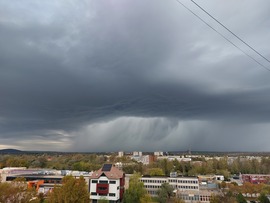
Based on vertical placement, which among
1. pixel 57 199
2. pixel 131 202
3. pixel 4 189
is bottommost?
pixel 131 202

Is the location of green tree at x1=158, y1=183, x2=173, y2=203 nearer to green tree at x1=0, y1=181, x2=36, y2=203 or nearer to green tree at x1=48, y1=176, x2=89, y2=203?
green tree at x1=48, y1=176, x2=89, y2=203

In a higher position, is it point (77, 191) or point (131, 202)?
point (77, 191)

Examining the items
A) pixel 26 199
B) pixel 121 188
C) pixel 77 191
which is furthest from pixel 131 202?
pixel 26 199

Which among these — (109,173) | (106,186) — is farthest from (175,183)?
(106,186)

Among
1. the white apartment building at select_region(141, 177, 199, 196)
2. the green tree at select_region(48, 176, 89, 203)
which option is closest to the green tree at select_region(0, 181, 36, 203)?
the green tree at select_region(48, 176, 89, 203)

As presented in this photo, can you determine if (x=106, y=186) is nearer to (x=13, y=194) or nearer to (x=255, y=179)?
(x=13, y=194)

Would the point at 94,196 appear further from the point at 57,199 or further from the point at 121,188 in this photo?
the point at 57,199

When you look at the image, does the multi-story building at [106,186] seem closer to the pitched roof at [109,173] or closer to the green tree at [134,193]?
the pitched roof at [109,173]
